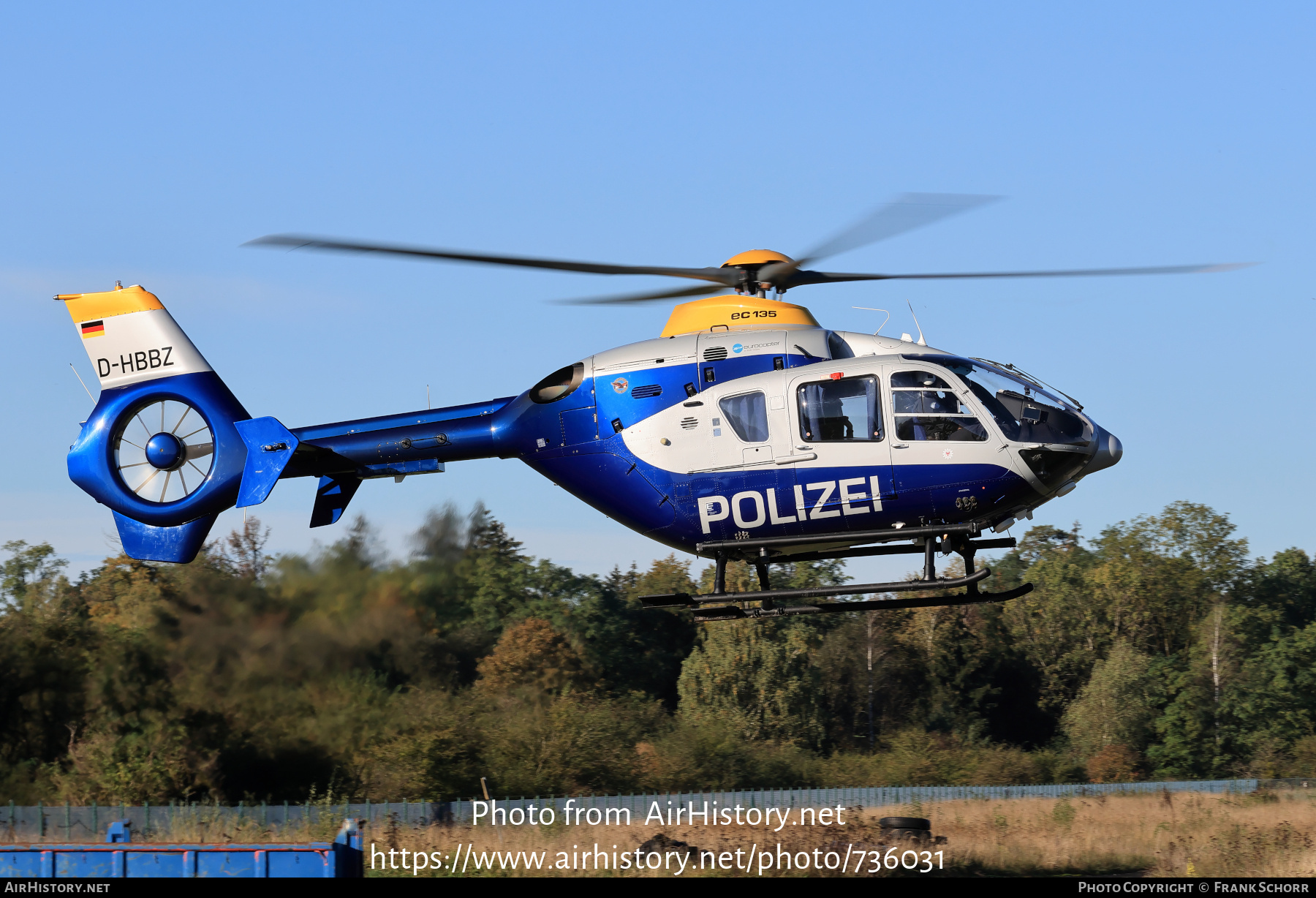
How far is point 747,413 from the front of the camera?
581 inches

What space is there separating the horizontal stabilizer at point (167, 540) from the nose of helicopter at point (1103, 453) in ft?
35.5

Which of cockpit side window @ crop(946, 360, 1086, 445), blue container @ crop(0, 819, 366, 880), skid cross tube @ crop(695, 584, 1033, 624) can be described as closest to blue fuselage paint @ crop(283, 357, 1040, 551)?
cockpit side window @ crop(946, 360, 1086, 445)

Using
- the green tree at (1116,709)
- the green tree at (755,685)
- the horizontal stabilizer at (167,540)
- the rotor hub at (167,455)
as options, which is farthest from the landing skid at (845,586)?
the green tree at (1116,709)

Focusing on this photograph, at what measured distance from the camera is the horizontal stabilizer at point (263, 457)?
652 inches

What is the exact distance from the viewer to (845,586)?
14.2m

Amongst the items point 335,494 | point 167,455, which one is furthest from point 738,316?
point 167,455

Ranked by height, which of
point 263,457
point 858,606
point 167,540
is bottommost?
point 858,606

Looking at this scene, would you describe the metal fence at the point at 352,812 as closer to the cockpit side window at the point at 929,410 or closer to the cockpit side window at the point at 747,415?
the cockpit side window at the point at 747,415

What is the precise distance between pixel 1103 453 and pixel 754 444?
372cm

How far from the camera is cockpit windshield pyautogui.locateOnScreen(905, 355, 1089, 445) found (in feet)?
46.6

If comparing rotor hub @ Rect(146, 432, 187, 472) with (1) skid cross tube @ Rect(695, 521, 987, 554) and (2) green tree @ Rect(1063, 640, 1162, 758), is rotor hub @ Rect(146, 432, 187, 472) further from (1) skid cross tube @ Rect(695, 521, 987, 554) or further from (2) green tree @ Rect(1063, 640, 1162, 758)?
(2) green tree @ Rect(1063, 640, 1162, 758)

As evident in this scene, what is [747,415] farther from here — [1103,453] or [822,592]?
[1103,453]
